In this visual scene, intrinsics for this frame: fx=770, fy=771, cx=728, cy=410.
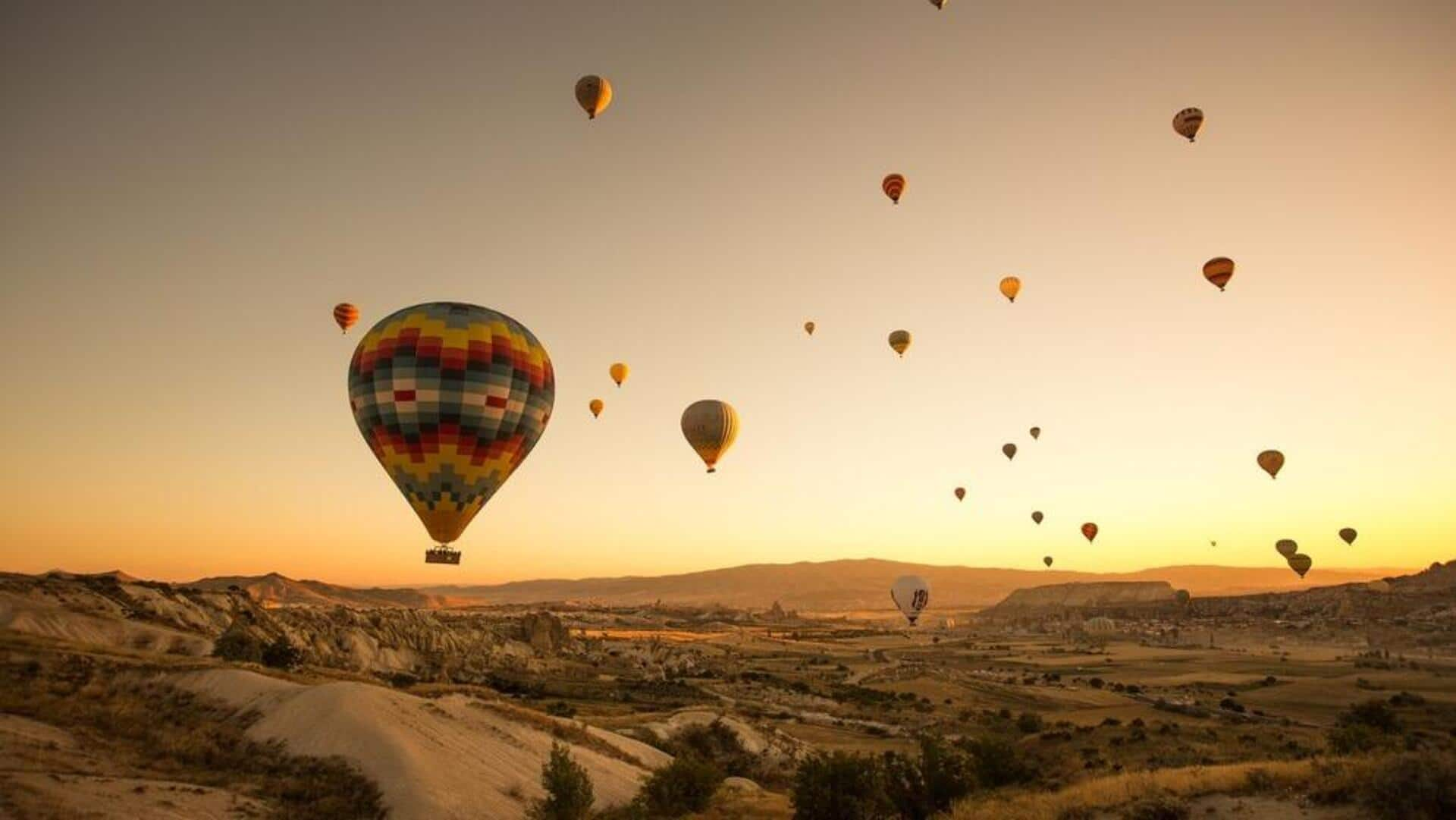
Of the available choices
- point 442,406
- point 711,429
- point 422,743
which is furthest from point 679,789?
point 711,429

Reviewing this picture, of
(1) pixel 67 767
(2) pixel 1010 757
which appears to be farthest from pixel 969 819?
(1) pixel 67 767

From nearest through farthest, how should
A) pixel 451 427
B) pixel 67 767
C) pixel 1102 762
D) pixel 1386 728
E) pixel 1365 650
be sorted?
pixel 67 767
pixel 1102 762
pixel 451 427
pixel 1386 728
pixel 1365 650

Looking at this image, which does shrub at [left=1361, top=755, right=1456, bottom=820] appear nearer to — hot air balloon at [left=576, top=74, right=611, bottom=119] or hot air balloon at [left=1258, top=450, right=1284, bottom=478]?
hot air balloon at [left=576, top=74, right=611, bottom=119]

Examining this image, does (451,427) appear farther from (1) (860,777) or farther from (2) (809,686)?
(2) (809,686)

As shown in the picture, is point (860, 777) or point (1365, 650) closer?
point (860, 777)

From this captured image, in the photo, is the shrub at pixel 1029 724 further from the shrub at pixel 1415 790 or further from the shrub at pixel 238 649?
the shrub at pixel 238 649

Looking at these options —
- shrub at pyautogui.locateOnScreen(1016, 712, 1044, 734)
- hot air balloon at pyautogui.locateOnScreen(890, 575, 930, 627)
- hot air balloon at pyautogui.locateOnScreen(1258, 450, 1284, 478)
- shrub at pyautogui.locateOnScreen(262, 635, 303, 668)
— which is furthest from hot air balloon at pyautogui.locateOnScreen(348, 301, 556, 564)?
hot air balloon at pyautogui.locateOnScreen(1258, 450, 1284, 478)

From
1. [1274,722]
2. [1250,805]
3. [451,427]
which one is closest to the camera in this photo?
[1250,805]
